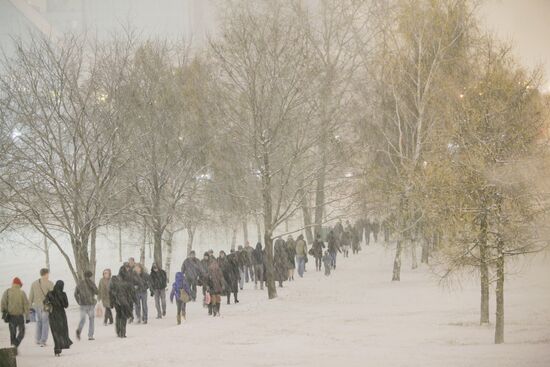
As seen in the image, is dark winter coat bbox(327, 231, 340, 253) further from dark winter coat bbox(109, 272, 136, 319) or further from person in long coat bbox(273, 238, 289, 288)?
dark winter coat bbox(109, 272, 136, 319)

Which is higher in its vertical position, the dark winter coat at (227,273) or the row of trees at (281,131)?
the row of trees at (281,131)

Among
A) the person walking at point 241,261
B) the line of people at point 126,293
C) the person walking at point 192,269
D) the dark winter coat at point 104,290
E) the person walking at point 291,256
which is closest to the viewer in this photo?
the line of people at point 126,293

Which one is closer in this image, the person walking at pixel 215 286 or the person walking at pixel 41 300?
the person walking at pixel 41 300

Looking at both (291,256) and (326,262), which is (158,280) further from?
(326,262)

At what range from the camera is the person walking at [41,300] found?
48.2ft

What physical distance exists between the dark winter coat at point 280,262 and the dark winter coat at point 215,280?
6.61 m

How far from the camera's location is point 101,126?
70.5ft

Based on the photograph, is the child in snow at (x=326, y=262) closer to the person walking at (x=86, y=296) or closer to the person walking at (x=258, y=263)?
the person walking at (x=258, y=263)

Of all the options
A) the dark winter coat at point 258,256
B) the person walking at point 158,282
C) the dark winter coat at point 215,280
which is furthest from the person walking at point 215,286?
the dark winter coat at point 258,256

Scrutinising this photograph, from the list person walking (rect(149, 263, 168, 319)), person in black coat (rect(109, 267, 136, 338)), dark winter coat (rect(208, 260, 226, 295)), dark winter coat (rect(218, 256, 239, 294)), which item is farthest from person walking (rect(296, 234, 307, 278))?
person in black coat (rect(109, 267, 136, 338))

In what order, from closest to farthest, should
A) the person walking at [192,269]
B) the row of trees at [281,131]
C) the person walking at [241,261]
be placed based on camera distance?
the row of trees at [281,131] < the person walking at [192,269] < the person walking at [241,261]

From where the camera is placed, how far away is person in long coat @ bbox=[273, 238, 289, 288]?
25.9m

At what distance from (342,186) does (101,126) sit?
925 centimetres

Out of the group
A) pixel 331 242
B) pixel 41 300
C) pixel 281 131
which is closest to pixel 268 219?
pixel 281 131
